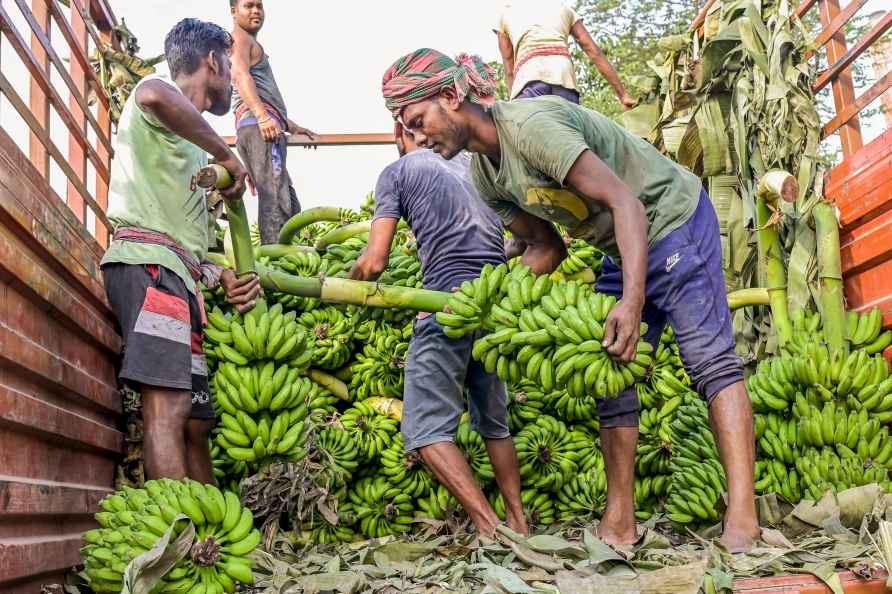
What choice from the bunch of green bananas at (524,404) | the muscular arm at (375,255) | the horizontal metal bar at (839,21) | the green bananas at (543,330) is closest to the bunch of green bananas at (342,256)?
the muscular arm at (375,255)

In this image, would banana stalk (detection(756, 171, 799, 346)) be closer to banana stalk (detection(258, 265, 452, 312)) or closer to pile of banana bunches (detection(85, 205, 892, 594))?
pile of banana bunches (detection(85, 205, 892, 594))

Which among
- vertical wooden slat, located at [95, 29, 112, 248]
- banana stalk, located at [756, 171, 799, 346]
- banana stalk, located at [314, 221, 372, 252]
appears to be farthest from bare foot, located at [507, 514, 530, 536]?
vertical wooden slat, located at [95, 29, 112, 248]

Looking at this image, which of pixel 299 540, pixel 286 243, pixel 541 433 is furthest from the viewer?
pixel 286 243

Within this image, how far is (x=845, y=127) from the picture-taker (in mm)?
4293

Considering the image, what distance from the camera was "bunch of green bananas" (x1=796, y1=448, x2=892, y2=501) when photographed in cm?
348

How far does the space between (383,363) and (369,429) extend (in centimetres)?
37

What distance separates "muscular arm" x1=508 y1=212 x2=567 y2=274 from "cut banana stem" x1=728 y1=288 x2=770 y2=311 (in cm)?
129

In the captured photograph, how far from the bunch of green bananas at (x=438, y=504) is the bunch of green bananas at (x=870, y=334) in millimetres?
1994

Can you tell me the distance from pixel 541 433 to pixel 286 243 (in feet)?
5.45

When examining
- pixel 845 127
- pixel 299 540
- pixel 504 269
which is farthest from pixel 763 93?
pixel 299 540

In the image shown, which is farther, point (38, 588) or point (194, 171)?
point (194, 171)

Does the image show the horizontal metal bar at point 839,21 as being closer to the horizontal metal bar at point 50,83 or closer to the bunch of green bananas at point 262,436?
the bunch of green bananas at point 262,436

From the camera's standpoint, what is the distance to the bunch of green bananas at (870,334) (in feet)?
Answer: 12.6

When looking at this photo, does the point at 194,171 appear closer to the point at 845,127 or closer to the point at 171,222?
the point at 171,222
